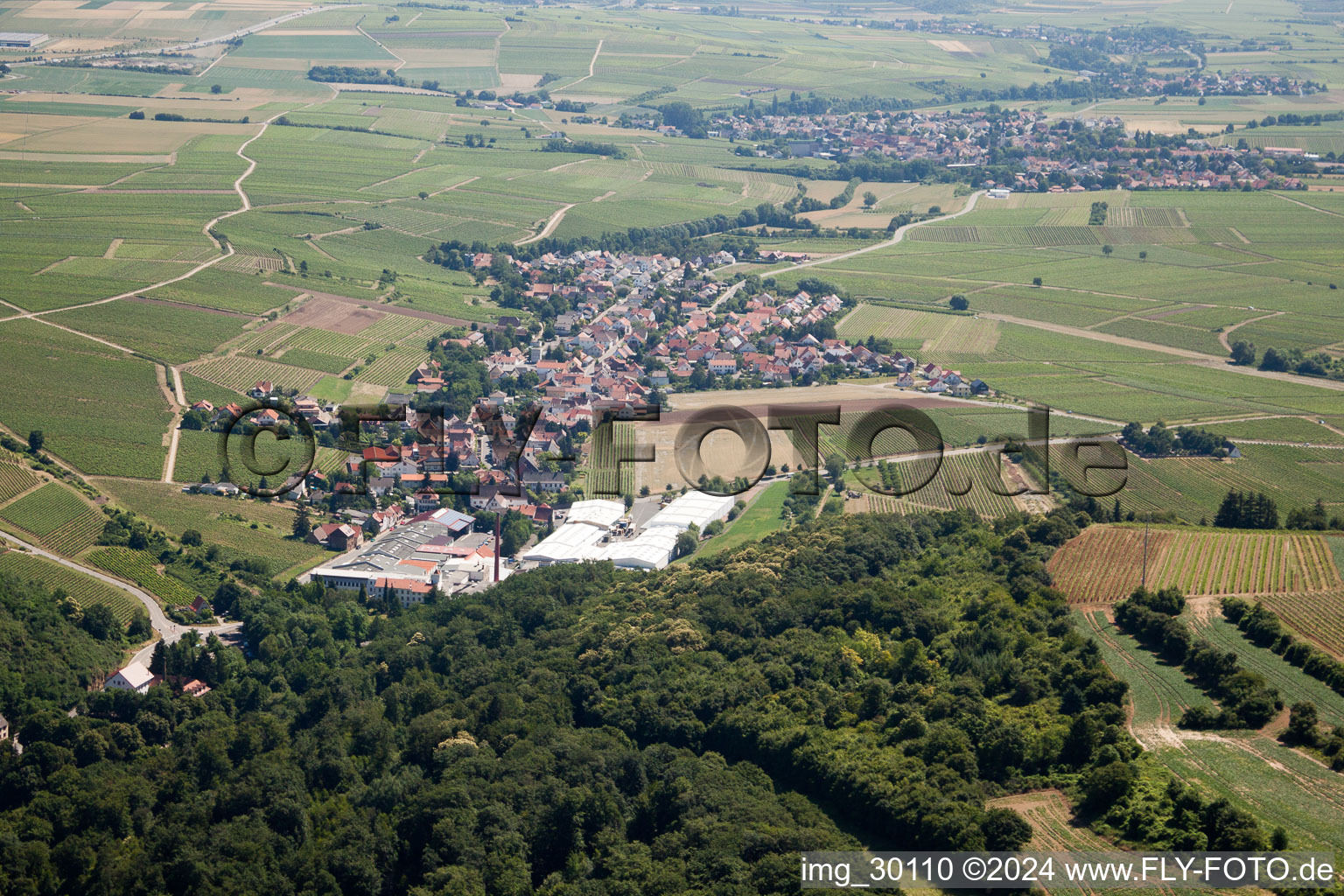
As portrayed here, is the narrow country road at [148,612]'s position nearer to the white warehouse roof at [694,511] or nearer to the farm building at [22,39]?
the white warehouse roof at [694,511]

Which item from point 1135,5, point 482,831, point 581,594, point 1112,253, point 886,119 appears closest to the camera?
point 482,831

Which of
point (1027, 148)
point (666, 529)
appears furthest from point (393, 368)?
point (1027, 148)

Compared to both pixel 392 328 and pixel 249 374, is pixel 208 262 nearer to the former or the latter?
pixel 392 328

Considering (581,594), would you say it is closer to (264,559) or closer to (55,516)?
(264,559)

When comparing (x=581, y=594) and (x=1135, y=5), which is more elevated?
(x=1135, y=5)

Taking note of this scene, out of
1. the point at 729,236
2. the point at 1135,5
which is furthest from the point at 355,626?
the point at 1135,5

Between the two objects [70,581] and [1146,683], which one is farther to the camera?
[70,581]

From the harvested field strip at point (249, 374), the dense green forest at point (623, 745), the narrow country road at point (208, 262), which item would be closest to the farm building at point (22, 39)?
the narrow country road at point (208, 262)
